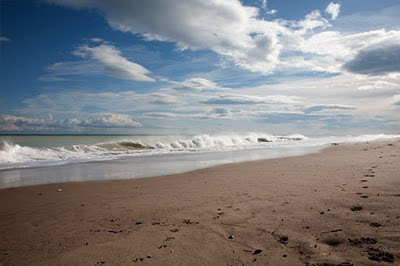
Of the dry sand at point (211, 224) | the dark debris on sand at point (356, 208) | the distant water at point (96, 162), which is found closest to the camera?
the dry sand at point (211, 224)

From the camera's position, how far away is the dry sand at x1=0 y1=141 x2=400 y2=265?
3.61 m

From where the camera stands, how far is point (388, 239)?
364 centimetres

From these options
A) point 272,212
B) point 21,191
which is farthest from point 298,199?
point 21,191

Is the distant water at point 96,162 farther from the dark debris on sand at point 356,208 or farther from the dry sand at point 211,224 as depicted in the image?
the dark debris on sand at point 356,208

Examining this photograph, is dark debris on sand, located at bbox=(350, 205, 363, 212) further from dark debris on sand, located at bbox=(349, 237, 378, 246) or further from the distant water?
the distant water

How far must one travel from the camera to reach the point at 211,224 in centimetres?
472

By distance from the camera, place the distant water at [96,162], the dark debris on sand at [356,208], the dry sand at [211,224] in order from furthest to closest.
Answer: the distant water at [96,162]
the dark debris on sand at [356,208]
the dry sand at [211,224]

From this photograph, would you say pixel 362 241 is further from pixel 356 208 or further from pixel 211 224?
pixel 211 224

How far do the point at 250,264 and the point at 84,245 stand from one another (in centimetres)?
237

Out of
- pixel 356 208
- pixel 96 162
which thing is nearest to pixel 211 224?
pixel 356 208

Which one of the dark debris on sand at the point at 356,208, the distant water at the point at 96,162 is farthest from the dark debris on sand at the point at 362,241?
the distant water at the point at 96,162

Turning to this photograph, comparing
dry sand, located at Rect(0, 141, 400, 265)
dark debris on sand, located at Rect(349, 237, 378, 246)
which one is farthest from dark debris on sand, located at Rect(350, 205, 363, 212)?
dark debris on sand, located at Rect(349, 237, 378, 246)

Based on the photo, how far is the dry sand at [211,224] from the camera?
361 centimetres

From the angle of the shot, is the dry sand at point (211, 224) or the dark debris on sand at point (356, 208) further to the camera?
the dark debris on sand at point (356, 208)
